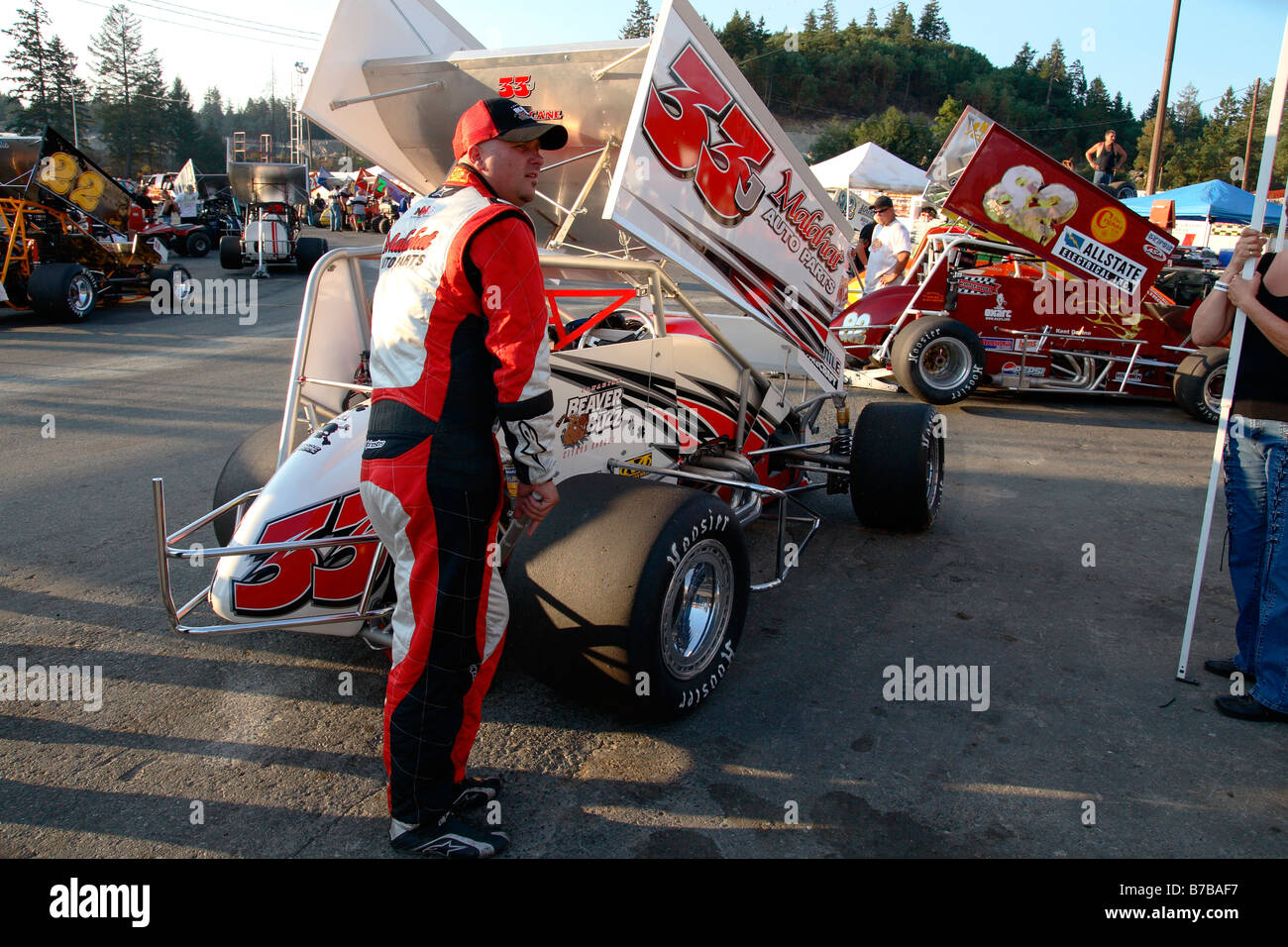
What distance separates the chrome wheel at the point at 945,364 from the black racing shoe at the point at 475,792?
279 inches

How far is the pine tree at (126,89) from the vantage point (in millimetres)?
80062

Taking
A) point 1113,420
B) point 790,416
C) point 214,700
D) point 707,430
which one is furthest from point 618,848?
point 1113,420

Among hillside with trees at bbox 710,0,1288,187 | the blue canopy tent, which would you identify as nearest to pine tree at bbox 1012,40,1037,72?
hillside with trees at bbox 710,0,1288,187

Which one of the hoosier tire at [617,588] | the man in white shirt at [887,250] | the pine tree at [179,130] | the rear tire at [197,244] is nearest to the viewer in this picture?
the hoosier tire at [617,588]

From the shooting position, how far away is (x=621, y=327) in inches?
189

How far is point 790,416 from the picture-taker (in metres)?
5.56

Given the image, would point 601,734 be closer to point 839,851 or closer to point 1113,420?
point 839,851

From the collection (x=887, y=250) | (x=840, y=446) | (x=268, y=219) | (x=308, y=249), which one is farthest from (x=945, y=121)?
(x=840, y=446)

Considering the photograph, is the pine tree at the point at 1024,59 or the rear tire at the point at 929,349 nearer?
the rear tire at the point at 929,349

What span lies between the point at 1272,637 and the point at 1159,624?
2.81ft

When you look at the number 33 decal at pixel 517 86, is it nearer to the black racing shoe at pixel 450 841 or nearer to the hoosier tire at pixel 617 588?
the hoosier tire at pixel 617 588

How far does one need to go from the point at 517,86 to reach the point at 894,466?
2813 mm

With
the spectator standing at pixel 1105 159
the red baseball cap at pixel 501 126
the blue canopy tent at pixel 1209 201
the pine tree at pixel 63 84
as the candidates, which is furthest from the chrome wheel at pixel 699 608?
the pine tree at pixel 63 84
